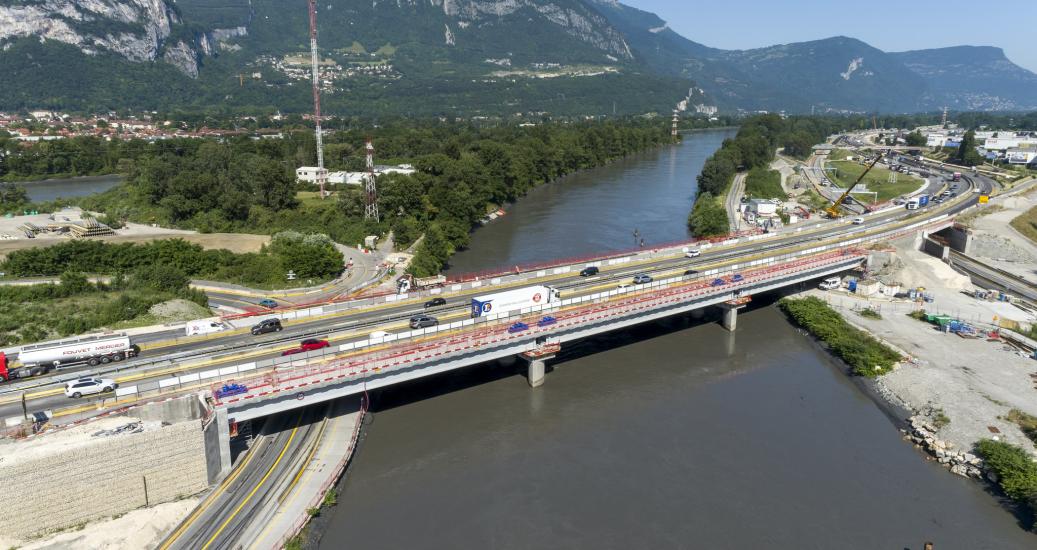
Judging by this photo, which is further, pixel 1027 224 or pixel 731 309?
pixel 1027 224

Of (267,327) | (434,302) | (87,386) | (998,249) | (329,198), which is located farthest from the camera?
(329,198)

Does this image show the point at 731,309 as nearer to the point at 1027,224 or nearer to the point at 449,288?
the point at 449,288

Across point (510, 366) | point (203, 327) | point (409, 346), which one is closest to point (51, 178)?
point (203, 327)

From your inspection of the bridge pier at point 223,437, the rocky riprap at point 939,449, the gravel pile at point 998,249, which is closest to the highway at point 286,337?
the bridge pier at point 223,437

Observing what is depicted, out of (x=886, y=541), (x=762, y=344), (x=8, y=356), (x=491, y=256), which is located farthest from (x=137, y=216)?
(x=886, y=541)

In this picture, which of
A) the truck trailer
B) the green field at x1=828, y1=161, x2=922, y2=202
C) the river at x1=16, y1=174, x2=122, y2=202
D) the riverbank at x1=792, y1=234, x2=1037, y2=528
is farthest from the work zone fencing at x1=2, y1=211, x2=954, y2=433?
the river at x1=16, y1=174, x2=122, y2=202

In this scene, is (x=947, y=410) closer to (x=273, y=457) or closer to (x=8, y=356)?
(x=273, y=457)

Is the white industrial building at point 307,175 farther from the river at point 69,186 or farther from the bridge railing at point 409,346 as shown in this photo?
the bridge railing at point 409,346
